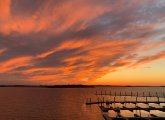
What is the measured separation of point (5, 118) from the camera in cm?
9181

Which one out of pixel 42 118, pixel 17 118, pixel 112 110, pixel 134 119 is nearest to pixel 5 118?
pixel 17 118

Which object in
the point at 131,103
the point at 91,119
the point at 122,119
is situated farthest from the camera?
the point at 131,103

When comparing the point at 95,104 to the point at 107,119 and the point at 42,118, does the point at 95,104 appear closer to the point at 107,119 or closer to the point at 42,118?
the point at 42,118

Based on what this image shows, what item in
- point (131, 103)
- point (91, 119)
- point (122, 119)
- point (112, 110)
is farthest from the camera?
point (131, 103)

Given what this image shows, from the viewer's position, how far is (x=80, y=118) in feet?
293

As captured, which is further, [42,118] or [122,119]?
[42,118]

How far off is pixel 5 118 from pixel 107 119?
150 ft

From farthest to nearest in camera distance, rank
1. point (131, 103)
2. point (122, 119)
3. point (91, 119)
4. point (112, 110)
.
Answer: point (131, 103)
point (112, 110)
point (91, 119)
point (122, 119)

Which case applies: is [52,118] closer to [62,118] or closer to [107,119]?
[62,118]

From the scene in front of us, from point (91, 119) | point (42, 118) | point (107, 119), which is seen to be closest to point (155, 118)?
point (107, 119)

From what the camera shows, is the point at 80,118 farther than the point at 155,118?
Yes

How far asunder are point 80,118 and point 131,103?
5208cm

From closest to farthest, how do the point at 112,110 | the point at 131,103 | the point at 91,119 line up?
the point at 91,119
the point at 112,110
the point at 131,103

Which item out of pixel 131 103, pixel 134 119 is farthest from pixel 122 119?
pixel 131 103
